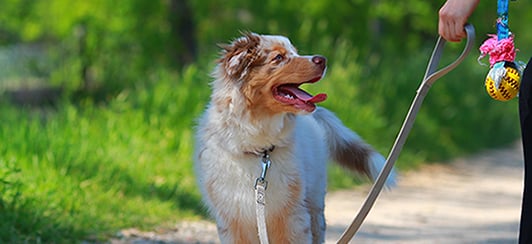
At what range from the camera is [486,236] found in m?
8.27

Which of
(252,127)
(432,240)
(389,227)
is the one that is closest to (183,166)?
(389,227)

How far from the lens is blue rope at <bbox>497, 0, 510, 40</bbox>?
4.05 metres

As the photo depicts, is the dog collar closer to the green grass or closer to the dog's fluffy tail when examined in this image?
the dog's fluffy tail

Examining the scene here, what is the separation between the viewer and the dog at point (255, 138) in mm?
5078

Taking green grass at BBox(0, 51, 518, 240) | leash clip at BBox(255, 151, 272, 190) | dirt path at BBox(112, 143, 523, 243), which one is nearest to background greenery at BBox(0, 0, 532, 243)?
green grass at BBox(0, 51, 518, 240)

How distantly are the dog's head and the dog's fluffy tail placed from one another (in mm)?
913

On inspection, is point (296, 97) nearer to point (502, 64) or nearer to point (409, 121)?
point (409, 121)

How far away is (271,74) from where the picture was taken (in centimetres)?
509

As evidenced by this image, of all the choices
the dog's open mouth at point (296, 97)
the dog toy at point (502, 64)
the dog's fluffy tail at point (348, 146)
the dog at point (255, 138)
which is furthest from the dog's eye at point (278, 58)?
the dog toy at point (502, 64)

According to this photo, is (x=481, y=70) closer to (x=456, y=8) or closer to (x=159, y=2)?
(x=159, y=2)

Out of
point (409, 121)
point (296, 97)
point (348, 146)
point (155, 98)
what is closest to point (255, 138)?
point (296, 97)

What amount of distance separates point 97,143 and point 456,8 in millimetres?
6327

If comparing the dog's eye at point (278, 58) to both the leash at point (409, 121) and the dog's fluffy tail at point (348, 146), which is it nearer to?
the leash at point (409, 121)

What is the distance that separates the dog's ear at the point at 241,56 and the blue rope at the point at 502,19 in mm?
1513
